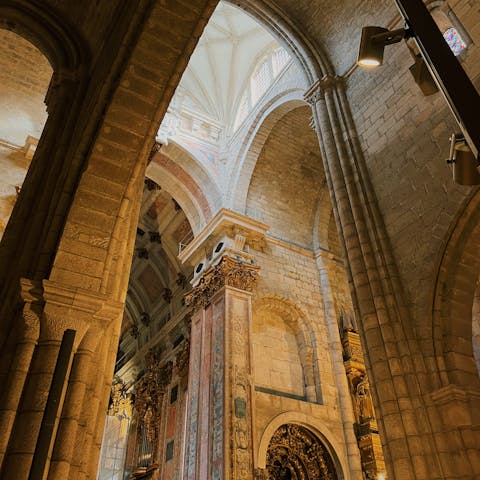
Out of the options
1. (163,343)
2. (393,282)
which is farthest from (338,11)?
(163,343)

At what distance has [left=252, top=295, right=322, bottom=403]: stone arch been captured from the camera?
A: 11.0 m

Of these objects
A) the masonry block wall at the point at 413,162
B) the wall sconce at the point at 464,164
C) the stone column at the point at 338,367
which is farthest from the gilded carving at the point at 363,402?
the wall sconce at the point at 464,164

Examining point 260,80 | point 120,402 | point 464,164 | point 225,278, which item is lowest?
point 464,164

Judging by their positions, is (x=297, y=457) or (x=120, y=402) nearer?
(x=297, y=457)

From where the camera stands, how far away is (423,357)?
5.47 meters

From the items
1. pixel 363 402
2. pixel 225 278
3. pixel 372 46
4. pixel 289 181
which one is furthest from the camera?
pixel 289 181

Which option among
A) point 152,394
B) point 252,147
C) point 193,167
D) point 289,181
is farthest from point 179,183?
point 152,394

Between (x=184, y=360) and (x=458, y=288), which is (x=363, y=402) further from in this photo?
(x=458, y=288)

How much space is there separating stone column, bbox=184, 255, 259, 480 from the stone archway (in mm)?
1098

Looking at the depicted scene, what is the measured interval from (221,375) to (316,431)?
248cm

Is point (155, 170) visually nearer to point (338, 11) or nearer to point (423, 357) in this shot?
point (338, 11)

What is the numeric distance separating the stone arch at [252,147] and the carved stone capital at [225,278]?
5.90 ft

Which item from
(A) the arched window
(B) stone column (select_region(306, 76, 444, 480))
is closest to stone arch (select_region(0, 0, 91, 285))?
(B) stone column (select_region(306, 76, 444, 480))

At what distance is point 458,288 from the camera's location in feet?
18.4
